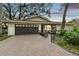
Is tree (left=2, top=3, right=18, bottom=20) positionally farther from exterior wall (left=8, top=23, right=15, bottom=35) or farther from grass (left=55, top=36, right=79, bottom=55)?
grass (left=55, top=36, right=79, bottom=55)

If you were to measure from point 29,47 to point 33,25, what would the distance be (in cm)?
46

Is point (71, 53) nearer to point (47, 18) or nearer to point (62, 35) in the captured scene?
point (62, 35)

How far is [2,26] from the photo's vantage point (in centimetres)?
658

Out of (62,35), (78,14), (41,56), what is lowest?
(41,56)

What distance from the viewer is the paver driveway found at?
21.5 ft

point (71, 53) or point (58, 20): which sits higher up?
point (58, 20)

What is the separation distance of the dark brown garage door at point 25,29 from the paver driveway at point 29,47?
0.10 meters

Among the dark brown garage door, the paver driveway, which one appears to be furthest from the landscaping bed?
the dark brown garage door

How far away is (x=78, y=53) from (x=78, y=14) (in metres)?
0.80

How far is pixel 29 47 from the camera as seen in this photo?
660 centimetres

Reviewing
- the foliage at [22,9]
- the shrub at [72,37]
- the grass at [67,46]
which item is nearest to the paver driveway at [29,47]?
the grass at [67,46]

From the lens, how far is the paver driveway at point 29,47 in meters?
6.55

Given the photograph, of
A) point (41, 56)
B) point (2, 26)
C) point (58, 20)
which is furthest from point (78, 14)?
point (2, 26)

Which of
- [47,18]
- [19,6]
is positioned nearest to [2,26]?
[19,6]
